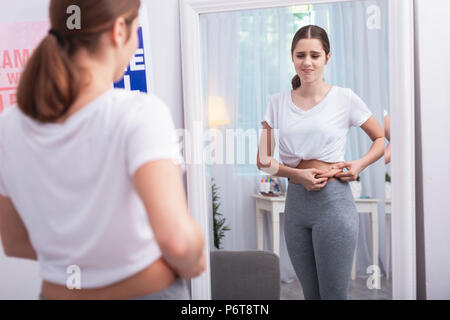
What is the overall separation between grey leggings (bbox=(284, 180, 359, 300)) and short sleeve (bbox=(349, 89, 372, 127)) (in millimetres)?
188

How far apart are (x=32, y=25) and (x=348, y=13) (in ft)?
3.34

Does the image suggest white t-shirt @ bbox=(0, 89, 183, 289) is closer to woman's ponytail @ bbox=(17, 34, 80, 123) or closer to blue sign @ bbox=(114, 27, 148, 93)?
woman's ponytail @ bbox=(17, 34, 80, 123)

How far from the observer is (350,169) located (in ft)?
4.10

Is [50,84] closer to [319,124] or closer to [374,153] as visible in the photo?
[319,124]

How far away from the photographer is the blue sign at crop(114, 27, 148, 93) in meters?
1.38

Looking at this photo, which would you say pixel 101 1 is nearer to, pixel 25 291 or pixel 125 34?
pixel 125 34

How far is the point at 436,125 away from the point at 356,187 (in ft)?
0.99

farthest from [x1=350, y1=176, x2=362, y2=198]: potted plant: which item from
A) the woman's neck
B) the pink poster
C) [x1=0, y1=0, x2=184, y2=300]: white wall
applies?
the pink poster

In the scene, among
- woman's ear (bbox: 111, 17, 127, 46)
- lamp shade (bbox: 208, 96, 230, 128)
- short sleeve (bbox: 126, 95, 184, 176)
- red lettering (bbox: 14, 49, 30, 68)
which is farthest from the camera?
red lettering (bbox: 14, 49, 30, 68)

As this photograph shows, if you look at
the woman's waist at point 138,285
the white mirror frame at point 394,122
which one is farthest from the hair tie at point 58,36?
the white mirror frame at point 394,122

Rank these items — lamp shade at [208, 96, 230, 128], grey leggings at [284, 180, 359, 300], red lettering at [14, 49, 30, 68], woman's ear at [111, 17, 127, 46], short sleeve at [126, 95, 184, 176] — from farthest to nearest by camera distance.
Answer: red lettering at [14, 49, 30, 68], lamp shade at [208, 96, 230, 128], grey leggings at [284, 180, 359, 300], woman's ear at [111, 17, 127, 46], short sleeve at [126, 95, 184, 176]

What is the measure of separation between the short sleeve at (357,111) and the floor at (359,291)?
47cm

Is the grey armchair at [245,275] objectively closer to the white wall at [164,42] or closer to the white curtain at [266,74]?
the white curtain at [266,74]

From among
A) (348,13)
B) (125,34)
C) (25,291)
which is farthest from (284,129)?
(25,291)
